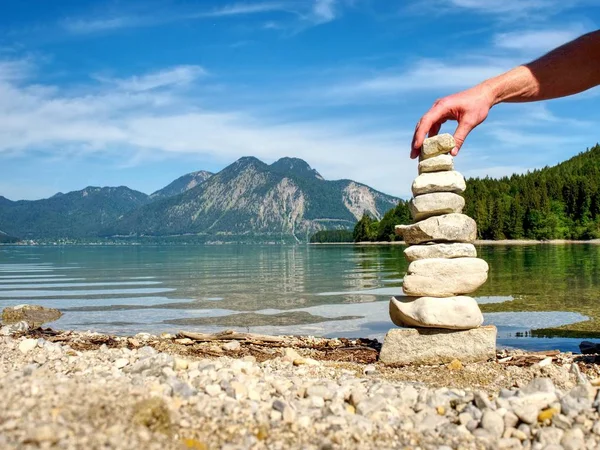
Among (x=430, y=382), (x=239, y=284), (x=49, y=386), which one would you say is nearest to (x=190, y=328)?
(x=430, y=382)

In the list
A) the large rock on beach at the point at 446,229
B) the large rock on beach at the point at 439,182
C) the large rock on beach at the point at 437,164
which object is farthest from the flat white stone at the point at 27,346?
the large rock on beach at the point at 437,164

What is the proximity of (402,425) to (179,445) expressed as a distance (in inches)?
89.8

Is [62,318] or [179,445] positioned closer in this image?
[179,445]

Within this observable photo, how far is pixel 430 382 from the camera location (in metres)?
9.16

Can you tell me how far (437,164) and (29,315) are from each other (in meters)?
16.5

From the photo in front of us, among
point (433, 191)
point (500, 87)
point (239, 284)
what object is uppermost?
point (500, 87)

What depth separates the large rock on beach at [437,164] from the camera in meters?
11.2

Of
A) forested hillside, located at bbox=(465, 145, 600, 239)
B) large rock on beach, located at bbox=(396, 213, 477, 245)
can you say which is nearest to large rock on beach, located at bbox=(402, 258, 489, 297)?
large rock on beach, located at bbox=(396, 213, 477, 245)

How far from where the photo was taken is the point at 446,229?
11.2 metres

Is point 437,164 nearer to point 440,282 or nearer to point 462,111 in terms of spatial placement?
point 440,282

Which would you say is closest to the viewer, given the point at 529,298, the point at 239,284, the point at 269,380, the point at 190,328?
the point at 269,380

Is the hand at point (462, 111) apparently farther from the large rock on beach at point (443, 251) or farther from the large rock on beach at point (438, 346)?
the large rock on beach at point (438, 346)

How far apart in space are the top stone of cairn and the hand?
1659 millimetres

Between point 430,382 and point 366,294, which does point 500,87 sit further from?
point 366,294
